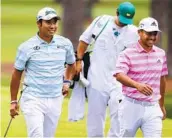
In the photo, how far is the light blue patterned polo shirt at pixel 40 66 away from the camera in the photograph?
10367 millimetres

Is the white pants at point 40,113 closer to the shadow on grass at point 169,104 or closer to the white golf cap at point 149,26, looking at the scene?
the white golf cap at point 149,26

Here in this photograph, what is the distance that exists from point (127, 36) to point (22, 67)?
2039mm

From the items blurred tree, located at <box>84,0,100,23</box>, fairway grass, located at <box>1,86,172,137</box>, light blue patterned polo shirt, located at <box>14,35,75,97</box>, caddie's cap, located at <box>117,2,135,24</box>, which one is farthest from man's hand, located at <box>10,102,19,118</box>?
blurred tree, located at <box>84,0,100,23</box>

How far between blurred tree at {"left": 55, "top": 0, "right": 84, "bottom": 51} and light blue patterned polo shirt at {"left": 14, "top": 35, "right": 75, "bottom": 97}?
17766 mm

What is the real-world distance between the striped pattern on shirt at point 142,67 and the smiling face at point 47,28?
2.56ft

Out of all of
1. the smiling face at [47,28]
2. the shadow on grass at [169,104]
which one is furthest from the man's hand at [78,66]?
the shadow on grass at [169,104]

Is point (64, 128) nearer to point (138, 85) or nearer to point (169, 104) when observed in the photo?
point (138, 85)

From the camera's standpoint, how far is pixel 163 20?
26.3 metres

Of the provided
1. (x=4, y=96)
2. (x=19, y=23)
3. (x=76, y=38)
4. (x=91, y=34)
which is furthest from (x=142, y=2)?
(x=91, y=34)

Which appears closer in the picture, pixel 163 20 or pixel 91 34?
pixel 91 34

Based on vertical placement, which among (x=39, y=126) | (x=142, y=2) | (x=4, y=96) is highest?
(x=39, y=126)

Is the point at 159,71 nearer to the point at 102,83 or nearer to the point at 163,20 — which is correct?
the point at 102,83

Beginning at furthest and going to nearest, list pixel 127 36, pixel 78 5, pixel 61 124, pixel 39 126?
pixel 78 5
pixel 61 124
pixel 127 36
pixel 39 126

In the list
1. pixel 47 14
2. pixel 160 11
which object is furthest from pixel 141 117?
pixel 160 11
